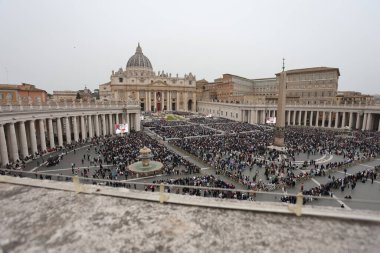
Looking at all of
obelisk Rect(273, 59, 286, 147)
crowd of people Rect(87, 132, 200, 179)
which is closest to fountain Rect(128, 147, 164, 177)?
crowd of people Rect(87, 132, 200, 179)

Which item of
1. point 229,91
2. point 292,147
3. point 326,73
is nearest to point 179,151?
point 292,147

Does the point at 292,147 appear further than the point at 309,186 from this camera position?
Yes

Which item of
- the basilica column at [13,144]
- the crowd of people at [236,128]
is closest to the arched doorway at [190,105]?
the crowd of people at [236,128]

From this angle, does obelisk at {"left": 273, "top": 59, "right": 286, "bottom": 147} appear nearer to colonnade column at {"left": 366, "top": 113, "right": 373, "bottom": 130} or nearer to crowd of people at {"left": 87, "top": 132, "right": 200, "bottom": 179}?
crowd of people at {"left": 87, "top": 132, "right": 200, "bottom": 179}

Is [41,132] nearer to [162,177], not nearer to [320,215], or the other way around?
[162,177]

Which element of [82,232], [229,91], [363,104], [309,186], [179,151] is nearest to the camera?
[82,232]

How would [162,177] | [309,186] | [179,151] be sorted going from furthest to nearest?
1. [179,151]
2. [162,177]
3. [309,186]

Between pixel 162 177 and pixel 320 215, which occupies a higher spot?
pixel 320 215
